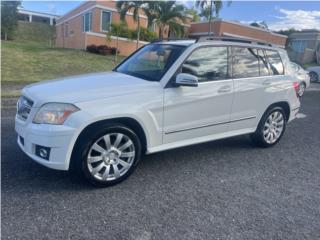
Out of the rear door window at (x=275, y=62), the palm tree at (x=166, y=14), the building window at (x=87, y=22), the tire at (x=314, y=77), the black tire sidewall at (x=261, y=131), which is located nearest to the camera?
the black tire sidewall at (x=261, y=131)

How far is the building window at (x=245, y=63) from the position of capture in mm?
4684

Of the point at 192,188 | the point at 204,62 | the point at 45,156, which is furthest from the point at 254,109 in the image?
the point at 45,156

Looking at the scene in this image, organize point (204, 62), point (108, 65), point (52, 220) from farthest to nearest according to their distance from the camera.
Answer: point (108, 65) → point (204, 62) → point (52, 220)

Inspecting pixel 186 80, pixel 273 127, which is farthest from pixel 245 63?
pixel 186 80

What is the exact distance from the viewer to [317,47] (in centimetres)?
4238

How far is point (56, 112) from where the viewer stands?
330 cm

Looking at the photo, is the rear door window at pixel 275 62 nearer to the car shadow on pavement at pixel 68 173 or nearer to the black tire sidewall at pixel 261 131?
the black tire sidewall at pixel 261 131

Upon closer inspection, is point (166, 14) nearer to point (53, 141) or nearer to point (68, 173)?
point (68, 173)

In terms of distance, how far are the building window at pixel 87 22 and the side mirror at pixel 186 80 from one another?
85.7 feet

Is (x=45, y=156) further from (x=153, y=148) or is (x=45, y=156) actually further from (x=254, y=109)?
(x=254, y=109)

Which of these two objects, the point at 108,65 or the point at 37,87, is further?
the point at 108,65

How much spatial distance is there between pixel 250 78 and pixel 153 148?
80.3 inches

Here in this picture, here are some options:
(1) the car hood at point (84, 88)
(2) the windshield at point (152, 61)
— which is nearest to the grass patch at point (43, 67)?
(2) the windshield at point (152, 61)

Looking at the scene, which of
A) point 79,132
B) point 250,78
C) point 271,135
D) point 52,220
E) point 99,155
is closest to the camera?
point 52,220
